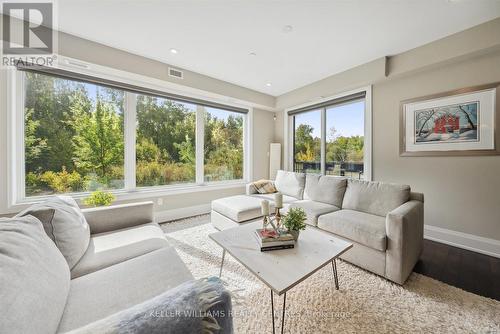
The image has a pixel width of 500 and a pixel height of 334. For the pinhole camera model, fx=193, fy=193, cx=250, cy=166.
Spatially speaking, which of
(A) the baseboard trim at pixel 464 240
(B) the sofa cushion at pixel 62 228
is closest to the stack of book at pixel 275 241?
(B) the sofa cushion at pixel 62 228

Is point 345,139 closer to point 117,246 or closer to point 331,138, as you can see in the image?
point 331,138

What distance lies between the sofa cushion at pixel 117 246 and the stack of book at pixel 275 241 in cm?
79

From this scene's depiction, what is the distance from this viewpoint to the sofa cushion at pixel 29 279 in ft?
1.99

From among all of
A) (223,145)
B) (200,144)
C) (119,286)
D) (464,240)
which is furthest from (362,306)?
(223,145)

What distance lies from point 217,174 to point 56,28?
308 cm

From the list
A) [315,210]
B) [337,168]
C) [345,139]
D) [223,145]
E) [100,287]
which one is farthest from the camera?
[223,145]

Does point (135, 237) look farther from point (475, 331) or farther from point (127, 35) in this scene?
point (475, 331)

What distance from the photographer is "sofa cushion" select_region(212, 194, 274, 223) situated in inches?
103

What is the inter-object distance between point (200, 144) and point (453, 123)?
12.8ft

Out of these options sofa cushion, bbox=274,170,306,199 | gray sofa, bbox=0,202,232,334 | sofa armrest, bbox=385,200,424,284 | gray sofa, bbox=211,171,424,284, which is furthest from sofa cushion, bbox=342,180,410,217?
gray sofa, bbox=0,202,232,334

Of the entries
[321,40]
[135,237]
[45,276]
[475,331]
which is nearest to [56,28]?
[135,237]

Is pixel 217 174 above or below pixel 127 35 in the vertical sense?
Answer: below

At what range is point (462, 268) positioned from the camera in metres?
2.01

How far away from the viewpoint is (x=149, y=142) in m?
3.31
